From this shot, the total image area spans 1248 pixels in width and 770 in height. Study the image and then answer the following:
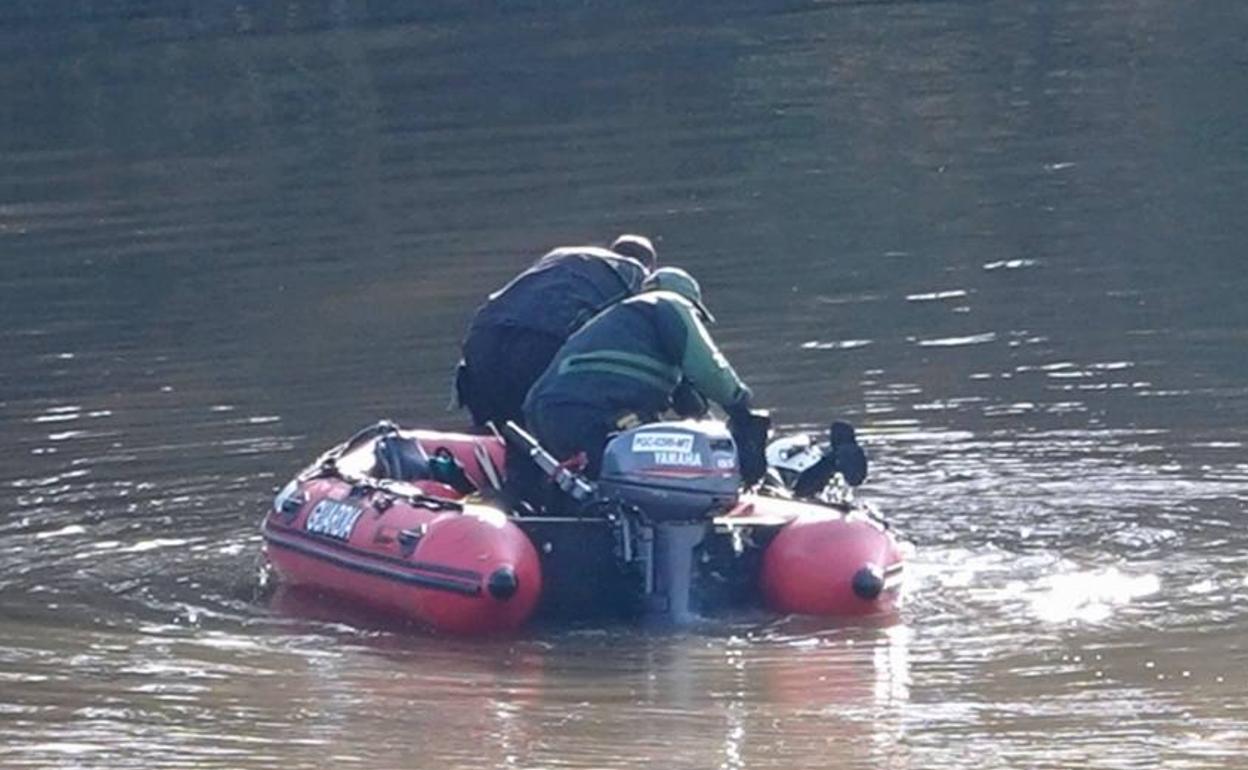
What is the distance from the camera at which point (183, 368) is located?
17.1 m

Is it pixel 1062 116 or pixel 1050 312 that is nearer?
pixel 1050 312

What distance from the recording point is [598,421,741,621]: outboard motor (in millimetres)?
10859

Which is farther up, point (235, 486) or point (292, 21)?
point (292, 21)

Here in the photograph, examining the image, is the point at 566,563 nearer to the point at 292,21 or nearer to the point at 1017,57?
the point at 1017,57

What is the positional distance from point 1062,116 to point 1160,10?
1006 cm

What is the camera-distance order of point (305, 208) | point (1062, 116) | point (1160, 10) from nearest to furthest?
1. point (305, 208)
2. point (1062, 116)
3. point (1160, 10)

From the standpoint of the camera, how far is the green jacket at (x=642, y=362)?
37.3 ft

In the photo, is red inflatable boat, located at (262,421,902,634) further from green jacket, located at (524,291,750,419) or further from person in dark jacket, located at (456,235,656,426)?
person in dark jacket, located at (456,235,656,426)

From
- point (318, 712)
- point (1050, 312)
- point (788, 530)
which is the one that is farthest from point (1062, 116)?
point (318, 712)

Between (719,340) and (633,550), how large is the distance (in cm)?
590

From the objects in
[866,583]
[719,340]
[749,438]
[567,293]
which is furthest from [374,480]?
[719,340]

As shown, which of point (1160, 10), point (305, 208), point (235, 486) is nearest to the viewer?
point (235, 486)

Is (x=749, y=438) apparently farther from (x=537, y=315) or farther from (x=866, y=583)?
(x=537, y=315)

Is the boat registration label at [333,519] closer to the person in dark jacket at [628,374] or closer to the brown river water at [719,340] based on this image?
the brown river water at [719,340]
